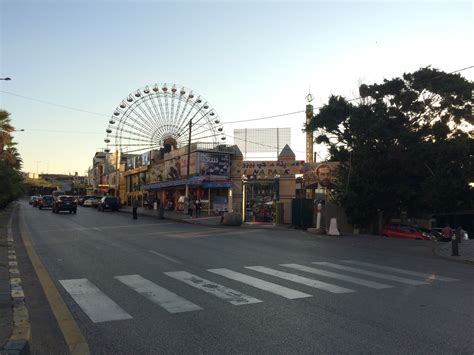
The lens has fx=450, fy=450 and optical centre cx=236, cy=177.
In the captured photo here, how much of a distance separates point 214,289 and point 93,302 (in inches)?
84.8

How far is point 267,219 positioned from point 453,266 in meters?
20.0

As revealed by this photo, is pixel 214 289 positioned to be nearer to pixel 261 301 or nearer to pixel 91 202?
pixel 261 301

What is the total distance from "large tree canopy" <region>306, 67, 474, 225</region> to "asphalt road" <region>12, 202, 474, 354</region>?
11796 mm

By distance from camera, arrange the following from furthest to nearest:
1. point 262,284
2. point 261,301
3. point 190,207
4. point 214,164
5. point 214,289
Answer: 1. point 214,164
2. point 190,207
3. point 262,284
4. point 214,289
5. point 261,301

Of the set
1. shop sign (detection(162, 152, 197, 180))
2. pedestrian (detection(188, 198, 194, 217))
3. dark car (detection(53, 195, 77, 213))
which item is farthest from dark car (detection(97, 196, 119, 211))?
pedestrian (detection(188, 198, 194, 217))

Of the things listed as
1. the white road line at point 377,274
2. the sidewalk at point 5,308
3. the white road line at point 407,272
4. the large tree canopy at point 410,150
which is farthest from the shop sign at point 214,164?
the sidewalk at point 5,308

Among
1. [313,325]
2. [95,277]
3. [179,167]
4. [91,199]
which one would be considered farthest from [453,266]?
[91,199]

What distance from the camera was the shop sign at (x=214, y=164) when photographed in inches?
1706

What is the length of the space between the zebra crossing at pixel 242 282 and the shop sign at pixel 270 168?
32567 millimetres

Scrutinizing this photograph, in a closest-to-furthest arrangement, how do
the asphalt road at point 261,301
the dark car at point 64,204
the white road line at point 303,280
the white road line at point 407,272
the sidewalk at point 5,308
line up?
the sidewalk at point 5,308 → the asphalt road at point 261,301 → the white road line at point 303,280 → the white road line at point 407,272 → the dark car at point 64,204

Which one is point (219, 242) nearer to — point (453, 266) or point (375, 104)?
point (453, 266)

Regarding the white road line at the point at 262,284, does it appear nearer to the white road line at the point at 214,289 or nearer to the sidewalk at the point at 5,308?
the white road line at the point at 214,289

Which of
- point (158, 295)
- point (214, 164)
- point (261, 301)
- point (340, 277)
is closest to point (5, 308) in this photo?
point (158, 295)

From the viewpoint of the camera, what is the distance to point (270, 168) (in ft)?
148
